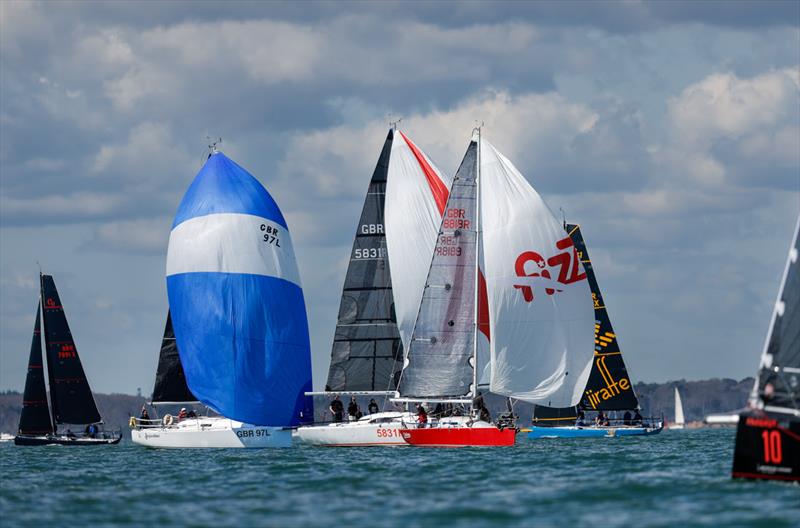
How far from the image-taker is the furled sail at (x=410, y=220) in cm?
6125

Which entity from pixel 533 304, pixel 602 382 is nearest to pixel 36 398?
pixel 602 382

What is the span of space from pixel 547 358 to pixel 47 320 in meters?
36.5

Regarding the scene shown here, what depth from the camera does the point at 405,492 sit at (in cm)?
3612

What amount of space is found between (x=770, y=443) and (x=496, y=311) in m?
22.6

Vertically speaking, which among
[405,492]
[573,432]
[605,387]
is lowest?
[405,492]

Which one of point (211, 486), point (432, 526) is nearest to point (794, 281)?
point (432, 526)

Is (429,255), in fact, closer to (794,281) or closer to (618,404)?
(618,404)

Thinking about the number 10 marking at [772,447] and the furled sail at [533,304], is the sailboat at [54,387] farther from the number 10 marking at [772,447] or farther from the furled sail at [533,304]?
the number 10 marking at [772,447]

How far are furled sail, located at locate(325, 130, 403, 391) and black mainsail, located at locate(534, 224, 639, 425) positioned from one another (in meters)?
17.4

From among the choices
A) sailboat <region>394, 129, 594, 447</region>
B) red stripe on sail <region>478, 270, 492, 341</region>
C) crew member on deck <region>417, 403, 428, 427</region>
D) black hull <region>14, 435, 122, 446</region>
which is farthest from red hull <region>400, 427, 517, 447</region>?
black hull <region>14, 435, 122, 446</region>

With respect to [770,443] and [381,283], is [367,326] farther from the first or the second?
[770,443]

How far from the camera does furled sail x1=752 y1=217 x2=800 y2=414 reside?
33188mm

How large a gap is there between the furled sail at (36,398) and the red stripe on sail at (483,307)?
34130 millimetres

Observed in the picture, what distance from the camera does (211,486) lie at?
129 ft
